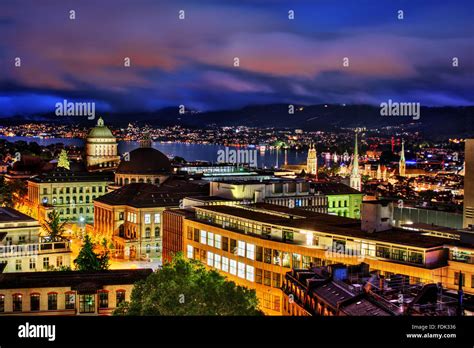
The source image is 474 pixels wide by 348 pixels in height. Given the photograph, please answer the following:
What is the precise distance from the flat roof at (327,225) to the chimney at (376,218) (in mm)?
356

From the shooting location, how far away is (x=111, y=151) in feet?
313

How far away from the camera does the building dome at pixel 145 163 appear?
2741 inches

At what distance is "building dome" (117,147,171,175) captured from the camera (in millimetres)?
69625

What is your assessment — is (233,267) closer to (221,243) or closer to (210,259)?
(221,243)

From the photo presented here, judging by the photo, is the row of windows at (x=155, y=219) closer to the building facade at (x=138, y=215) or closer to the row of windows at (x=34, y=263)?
the building facade at (x=138, y=215)

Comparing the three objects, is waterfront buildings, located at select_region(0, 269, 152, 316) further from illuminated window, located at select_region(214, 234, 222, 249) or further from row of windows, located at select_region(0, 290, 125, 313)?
illuminated window, located at select_region(214, 234, 222, 249)

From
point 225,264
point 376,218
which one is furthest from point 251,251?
point 376,218

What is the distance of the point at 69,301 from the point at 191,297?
34.9 ft

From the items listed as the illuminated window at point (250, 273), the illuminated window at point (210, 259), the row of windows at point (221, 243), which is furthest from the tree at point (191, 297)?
the illuminated window at point (210, 259)

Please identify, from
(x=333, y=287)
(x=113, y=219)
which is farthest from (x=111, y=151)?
(x=333, y=287)

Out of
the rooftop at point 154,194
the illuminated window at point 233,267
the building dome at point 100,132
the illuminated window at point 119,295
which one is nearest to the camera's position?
the illuminated window at point 119,295
